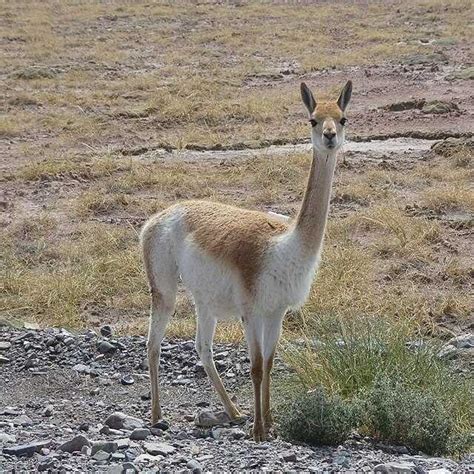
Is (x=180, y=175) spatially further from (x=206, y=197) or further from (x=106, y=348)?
(x=106, y=348)

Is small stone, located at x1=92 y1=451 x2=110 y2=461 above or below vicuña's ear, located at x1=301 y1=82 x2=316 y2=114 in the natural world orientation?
below

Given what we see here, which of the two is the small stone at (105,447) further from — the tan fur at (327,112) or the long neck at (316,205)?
the tan fur at (327,112)

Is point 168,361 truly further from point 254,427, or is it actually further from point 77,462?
point 77,462

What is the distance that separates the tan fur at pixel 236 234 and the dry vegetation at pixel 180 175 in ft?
6.91

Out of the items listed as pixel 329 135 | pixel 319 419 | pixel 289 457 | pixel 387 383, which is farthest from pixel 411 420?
pixel 329 135

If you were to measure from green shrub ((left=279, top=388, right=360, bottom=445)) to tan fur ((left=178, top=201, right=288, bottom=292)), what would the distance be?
0.80 m

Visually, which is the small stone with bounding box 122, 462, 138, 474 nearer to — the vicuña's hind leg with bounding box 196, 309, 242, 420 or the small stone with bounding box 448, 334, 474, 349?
the vicuña's hind leg with bounding box 196, 309, 242, 420

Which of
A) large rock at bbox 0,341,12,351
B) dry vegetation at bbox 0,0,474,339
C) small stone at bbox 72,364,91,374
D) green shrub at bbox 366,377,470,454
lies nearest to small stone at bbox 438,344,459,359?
dry vegetation at bbox 0,0,474,339

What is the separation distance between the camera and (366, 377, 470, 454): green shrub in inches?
229

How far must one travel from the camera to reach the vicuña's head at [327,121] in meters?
6.06

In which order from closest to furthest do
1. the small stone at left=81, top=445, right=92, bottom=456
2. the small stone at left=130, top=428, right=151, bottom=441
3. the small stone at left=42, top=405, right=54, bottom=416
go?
the small stone at left=81, top=445, right=92, bottom=456
the small stone at left=130, top=428, right=151, bottom=441
the small stone at left=42, top=405, right=54, bottom=416

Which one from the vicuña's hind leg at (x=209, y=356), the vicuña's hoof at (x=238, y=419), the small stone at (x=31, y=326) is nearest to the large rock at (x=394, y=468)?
the vicuña's hoof at (x=238, y=419)

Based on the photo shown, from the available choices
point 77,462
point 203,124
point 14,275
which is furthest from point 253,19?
point 77,462

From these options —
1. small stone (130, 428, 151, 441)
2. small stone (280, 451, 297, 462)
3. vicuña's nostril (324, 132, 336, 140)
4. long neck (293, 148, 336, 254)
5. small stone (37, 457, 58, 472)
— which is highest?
vicuña's nostril (324, 132, 336, 140)
